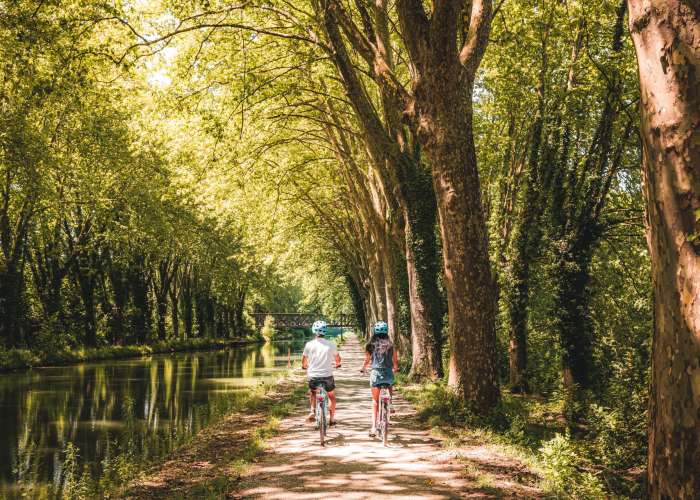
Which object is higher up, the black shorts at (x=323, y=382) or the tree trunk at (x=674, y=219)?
the tree trunk at (x=674, y=219)

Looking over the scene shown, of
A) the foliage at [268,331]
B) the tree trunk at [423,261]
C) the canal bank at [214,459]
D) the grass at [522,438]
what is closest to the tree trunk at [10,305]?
the canal bank at [214,459]

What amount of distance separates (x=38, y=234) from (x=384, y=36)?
95.9 feet

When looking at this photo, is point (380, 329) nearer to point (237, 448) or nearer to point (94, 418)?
point (237, 448)

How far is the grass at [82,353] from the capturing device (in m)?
26.3

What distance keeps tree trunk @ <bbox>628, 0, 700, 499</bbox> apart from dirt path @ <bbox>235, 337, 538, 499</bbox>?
2.90m

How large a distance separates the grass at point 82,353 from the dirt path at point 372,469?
2074 centimetres

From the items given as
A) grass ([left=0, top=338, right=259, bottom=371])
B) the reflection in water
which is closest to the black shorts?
the reflection in water

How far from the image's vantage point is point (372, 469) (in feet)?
25.2

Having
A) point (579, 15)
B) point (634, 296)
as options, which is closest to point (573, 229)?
point (634, 296)

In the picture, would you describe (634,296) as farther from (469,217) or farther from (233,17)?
(233,17)

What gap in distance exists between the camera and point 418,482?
7016 millimetres

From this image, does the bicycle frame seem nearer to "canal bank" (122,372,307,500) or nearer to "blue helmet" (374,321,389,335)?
"canal bank" (122,372,307,500)

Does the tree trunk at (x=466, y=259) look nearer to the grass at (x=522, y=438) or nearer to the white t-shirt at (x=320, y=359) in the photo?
the grass at (x=522, y=438)

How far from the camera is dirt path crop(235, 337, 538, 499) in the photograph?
6629 mm
